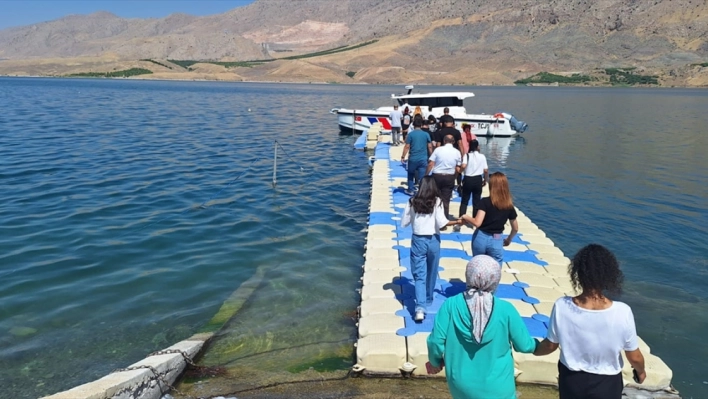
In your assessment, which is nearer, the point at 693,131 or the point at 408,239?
the point at 408,239

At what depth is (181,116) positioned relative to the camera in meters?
45.0

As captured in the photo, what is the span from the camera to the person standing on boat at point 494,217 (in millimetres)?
6719

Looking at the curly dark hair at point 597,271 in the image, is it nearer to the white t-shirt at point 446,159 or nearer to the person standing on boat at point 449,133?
the white t-shirt at point 446,159

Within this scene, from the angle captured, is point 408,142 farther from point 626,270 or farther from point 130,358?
point 130,358

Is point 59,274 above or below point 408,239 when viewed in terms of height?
below

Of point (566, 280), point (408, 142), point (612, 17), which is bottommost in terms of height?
point (566, 280)

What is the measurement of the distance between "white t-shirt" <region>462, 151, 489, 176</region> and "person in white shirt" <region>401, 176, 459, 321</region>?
3710 mm

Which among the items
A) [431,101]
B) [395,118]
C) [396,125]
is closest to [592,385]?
[395,118]

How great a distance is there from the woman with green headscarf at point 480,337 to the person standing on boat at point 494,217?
10.1 ft

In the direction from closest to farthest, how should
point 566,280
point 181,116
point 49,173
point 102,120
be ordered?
point 566,280 → point 49,173 → point 102,120 → point 181,116

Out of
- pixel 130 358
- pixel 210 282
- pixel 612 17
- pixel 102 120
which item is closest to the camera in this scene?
pixel 130 358

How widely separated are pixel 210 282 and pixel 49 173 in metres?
12.7

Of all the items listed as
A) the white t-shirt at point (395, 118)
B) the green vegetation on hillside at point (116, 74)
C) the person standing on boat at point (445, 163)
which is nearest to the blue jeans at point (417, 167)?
the person standing on boat at point (445, 163)

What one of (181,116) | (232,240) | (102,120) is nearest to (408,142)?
(232,240)
